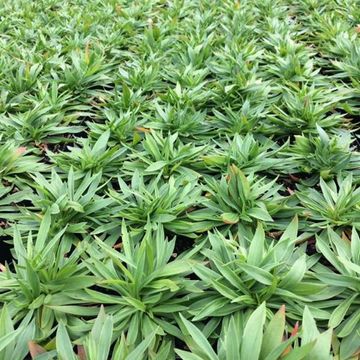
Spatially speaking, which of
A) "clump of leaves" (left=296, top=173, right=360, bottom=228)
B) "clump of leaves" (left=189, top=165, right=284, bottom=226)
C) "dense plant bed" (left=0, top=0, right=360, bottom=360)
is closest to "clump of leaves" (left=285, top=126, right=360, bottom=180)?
"dense plant bed" (left=0, top=0, right=360, bottom=360)

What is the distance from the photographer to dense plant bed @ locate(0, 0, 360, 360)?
56.9 inches

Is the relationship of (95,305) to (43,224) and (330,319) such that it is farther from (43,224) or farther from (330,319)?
(330,319)

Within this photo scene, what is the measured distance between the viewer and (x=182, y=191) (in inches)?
78.2

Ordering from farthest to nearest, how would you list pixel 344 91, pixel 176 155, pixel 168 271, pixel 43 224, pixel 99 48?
pixel 99 48
pixel 344 91
pixel 176 155
pixel 43 224
pixel 168 271

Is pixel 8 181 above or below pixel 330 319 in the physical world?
below

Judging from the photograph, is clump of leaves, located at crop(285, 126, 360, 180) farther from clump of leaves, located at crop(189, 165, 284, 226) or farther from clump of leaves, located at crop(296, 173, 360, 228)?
clump of leaves, located at crop(189, 165, 284, 226)

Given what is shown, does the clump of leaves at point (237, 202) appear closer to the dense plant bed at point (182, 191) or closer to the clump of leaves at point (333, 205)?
the dense plant bed at point (182, 191)

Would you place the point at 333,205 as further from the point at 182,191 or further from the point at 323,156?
the point at 182,191

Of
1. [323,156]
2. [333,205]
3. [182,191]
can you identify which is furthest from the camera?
[323,156]

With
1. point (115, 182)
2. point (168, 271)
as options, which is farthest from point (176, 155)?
point (168, 271)

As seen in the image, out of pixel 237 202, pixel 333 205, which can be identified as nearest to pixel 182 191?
pixel 237 202

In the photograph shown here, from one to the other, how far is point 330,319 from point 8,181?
5.31 ft

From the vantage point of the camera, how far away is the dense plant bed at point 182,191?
1.45 m

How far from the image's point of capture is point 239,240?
1.78 meters
